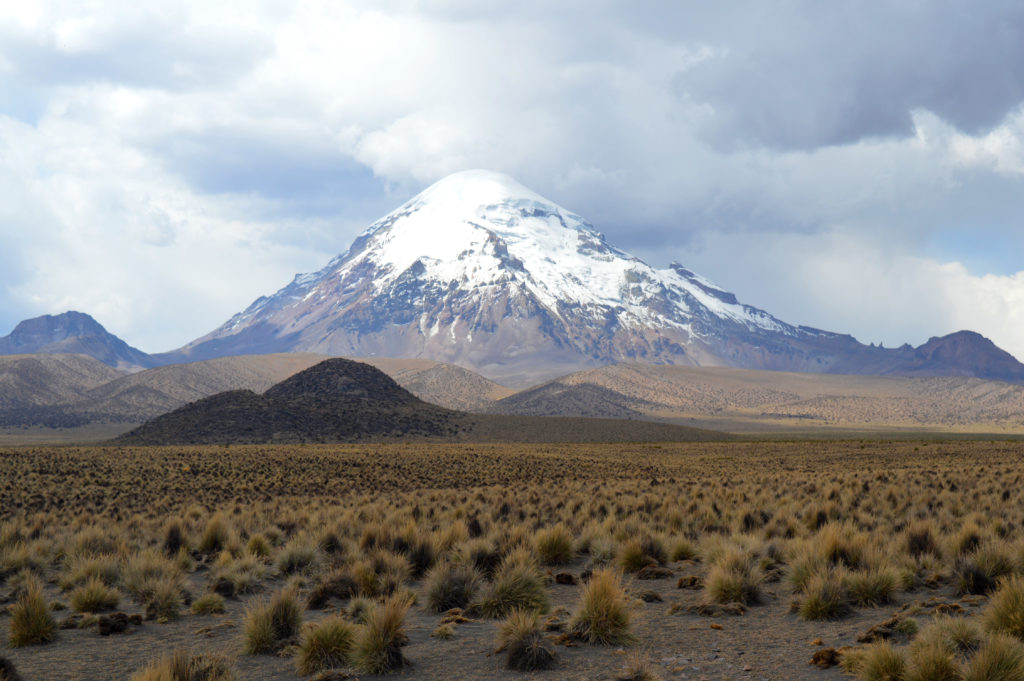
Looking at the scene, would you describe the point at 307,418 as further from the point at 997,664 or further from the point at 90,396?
the point at 90,396

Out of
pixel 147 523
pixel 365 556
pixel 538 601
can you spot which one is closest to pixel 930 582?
pixel 538 601

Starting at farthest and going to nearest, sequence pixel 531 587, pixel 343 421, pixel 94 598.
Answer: pixel 343 421 < pixel 94 598 < pixel 531 587

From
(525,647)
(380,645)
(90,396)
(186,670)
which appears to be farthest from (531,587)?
(90,396)

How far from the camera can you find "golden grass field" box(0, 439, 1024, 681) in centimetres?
880

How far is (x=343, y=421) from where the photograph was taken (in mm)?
80875

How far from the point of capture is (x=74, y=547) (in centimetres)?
1645

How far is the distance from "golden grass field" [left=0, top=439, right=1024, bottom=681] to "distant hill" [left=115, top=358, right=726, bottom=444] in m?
50.1

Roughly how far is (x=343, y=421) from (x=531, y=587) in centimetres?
7143

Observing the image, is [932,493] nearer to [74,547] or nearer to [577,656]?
[577,656]

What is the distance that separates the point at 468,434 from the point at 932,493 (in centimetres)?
6508

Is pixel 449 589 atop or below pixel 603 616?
below

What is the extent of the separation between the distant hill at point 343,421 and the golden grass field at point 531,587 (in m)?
50.1

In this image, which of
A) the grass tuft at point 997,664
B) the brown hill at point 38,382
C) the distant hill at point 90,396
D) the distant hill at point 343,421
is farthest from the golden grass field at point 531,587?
the brown hill at point 38,382

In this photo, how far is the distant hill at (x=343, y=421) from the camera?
7531cm
